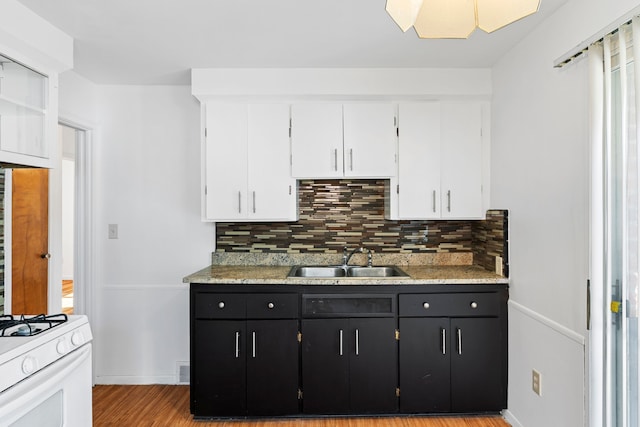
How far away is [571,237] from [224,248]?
7.70 feet

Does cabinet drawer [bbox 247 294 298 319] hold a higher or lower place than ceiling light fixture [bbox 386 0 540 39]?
lower

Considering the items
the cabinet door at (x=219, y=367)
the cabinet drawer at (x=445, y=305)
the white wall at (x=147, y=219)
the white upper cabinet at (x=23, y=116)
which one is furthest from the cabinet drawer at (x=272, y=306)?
the white upper cabinet at (x=23, y=116)

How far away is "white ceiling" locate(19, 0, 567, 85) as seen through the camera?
204 centimetres

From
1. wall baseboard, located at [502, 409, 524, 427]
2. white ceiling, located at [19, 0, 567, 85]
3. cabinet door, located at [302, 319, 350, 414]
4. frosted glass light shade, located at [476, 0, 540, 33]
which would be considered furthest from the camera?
cabinet door, located at [302, 319, 350, 414]

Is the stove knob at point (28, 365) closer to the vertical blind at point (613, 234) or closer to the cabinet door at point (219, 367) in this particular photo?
the cabinet door at point (219, 367)

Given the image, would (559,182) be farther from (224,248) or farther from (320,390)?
(224,248)

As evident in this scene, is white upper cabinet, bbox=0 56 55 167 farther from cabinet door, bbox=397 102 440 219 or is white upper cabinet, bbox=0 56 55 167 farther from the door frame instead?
cabinet door, bbox=397 102 440 219

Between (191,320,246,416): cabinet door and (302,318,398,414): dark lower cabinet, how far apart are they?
0.41 meters

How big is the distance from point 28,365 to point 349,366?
1.77 m

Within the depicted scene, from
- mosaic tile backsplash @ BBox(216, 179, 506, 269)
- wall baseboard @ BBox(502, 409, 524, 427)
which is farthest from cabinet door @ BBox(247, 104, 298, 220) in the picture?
wall baseboard @ BBox(502, 409, 524, 427)

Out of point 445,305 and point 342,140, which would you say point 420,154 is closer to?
point 342,140

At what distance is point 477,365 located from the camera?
8.73ft

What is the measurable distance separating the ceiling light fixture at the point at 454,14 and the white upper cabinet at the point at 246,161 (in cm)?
195

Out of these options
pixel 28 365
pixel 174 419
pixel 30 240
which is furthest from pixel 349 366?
pixel 30 240
